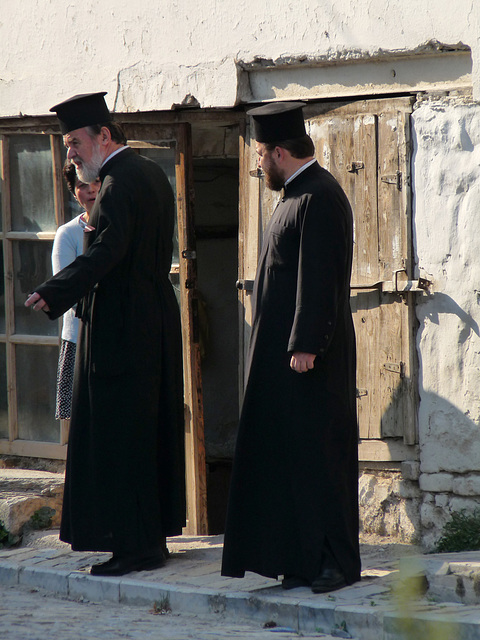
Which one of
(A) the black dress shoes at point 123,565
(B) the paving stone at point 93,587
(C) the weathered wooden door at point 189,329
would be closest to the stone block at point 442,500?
(C) the weathered wooden door at point 189,329

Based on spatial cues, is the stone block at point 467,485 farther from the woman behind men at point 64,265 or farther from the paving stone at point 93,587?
the woman behind men at point 64,265

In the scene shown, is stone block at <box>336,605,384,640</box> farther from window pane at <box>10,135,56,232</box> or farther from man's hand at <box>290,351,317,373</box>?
window pane at <box>10,135,56,232</box>

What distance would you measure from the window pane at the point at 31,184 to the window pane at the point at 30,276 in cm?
12

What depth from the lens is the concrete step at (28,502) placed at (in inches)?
202

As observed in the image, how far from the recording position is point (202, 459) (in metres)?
5.24

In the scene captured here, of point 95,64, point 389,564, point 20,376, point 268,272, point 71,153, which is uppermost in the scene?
point 95,64

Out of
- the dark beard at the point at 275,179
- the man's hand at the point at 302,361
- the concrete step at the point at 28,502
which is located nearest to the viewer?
the man's hand at the point at 302,361

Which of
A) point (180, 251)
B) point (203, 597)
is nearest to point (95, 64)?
point (180, 251)

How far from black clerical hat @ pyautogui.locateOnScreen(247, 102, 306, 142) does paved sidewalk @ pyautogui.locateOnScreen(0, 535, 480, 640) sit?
1.74 m

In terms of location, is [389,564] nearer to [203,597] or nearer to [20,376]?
[203,597]

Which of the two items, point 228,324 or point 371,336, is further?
point 228,324

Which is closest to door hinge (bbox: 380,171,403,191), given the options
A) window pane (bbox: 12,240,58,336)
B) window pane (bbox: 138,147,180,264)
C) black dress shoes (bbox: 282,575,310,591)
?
window pane (bbox: 138,147,180,264)

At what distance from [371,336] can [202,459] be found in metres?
1.24

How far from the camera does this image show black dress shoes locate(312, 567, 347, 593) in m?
3.54
